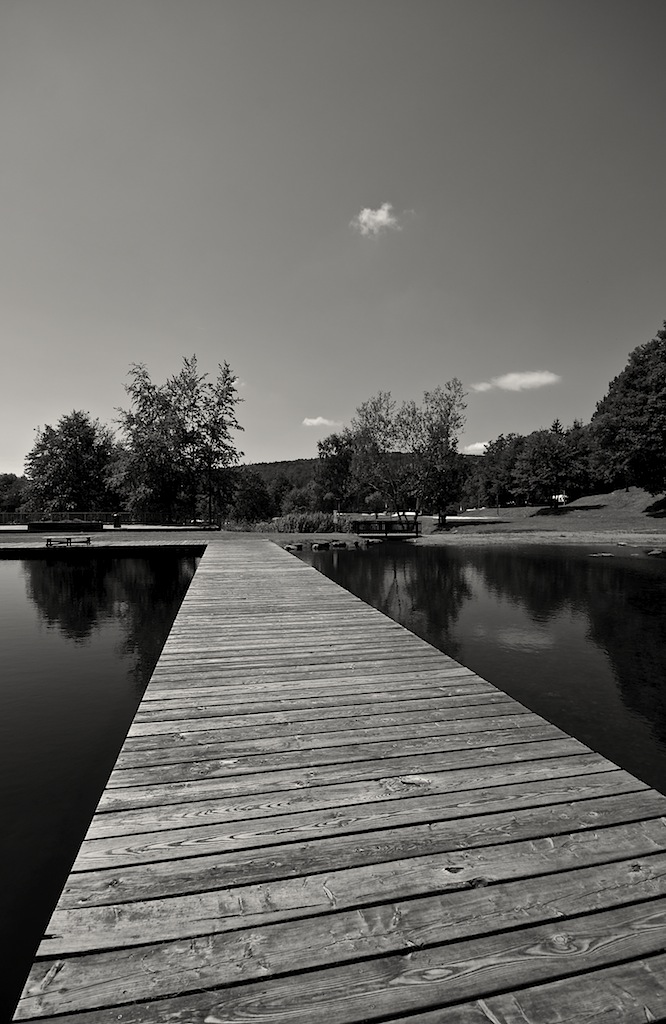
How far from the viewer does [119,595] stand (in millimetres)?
14008

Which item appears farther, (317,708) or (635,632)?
(635,632)

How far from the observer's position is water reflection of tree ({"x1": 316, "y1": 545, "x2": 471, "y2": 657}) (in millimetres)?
11008

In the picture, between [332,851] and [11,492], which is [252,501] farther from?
[332,851]

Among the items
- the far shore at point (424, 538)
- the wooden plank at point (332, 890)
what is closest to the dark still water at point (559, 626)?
the wooden plank at point (332, 890)

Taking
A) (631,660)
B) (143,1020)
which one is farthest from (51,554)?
(143,1020)

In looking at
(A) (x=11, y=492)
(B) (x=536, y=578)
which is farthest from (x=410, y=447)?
(A) (x=11, y=492)

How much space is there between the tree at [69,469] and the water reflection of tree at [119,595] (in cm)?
2735

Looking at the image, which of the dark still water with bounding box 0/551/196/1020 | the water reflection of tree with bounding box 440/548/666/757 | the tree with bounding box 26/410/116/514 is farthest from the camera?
the tree with bounding box 26/410/116/514

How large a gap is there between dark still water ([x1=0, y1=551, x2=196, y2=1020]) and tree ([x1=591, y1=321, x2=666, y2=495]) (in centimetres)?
3489

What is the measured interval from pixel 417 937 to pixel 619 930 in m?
0.74

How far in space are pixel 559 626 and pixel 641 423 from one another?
105 ft

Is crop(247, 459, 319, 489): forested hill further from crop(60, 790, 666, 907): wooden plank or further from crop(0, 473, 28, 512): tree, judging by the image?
crop(60, 790, 666, 907): wooden plank

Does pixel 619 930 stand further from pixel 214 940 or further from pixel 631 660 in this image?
pixel 631 660

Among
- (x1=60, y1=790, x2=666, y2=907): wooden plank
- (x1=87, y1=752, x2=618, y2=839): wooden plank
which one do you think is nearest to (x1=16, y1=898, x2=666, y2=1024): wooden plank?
(x1=60, y1=790, x2=666, y2=907): wooden plank
